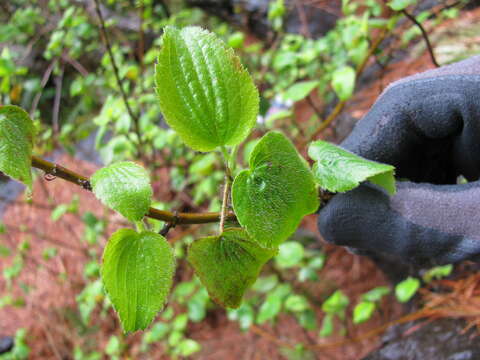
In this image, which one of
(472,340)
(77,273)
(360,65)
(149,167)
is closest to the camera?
(472,340)

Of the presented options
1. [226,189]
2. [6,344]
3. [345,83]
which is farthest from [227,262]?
[6,344]

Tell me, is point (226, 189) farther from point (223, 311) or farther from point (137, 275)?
point (223, 311)

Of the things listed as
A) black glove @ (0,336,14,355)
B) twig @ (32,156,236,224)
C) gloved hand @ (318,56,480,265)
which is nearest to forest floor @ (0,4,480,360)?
black glove @ (0,336,14,355)

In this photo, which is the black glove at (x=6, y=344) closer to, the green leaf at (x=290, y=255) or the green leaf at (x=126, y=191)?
the green leaf at (x=290, y=255)

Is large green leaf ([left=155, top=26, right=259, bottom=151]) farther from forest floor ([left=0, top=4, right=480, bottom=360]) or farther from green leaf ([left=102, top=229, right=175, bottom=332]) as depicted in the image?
forest floor ([left=0, top=4, right=480, bottom=360])

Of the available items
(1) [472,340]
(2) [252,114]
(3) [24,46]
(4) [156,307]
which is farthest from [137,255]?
(3) [24,46]

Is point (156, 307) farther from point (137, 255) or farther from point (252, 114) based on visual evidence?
point (252, 114)
